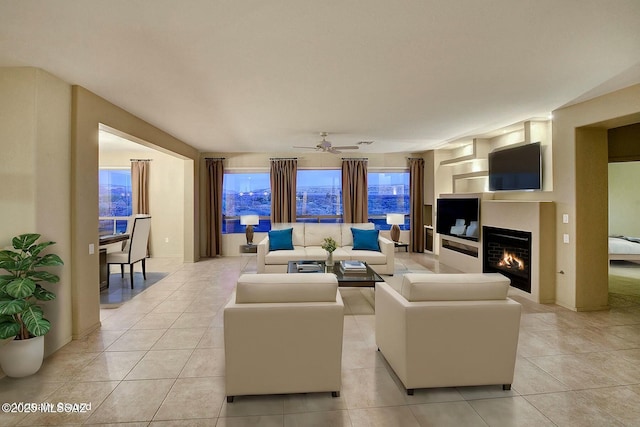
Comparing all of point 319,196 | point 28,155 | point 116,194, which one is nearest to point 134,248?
point 28,155

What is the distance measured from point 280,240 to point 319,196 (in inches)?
101

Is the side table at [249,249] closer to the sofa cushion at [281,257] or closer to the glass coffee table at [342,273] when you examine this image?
the sofa cushion at [281,257]

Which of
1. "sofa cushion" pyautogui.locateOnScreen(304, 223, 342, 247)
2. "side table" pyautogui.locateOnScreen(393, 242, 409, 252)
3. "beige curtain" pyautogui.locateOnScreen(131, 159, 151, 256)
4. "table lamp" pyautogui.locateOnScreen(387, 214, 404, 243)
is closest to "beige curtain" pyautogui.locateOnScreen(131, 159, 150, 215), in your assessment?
"beige curtain" pyautogui.locateOnScreen(131, 159, 151, 256)

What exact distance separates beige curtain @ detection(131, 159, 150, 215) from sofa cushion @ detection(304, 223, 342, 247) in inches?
162

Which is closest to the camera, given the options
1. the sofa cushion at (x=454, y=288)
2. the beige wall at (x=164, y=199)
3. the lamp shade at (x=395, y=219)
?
the sofa cushion at (x=454, y=288)

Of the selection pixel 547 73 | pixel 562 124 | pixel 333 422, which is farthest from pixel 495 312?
pixel 562 124

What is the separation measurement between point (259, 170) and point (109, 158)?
359 centimetres

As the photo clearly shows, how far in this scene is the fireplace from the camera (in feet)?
15.3

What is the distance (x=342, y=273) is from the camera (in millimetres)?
4426

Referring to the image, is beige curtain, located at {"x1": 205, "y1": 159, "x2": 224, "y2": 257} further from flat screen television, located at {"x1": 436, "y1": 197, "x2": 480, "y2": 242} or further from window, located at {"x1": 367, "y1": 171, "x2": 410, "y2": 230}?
flat screen television, located at {"x1": 436, "y1": 197, "x2": 480, "y2": 242}

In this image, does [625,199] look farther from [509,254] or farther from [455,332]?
[455,332]

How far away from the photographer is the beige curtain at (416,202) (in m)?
8.24

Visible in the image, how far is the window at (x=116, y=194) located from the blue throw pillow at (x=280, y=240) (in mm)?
4192

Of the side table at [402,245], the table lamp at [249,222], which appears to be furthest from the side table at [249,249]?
the side table at [402,245]
